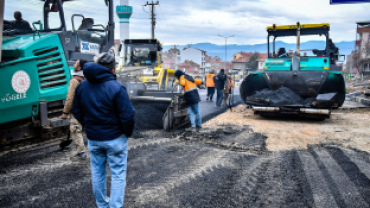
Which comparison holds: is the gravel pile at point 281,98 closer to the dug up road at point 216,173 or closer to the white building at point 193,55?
the dug up road at point 216,173

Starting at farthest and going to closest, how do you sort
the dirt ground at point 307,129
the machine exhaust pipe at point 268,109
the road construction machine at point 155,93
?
the machine exhaust pipe at point 268,109 < the road construction machine at point 155,93 < the dirt ground at point 307,129

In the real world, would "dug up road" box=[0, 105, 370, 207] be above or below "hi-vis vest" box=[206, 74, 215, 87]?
below

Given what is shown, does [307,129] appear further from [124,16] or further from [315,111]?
[124,16]

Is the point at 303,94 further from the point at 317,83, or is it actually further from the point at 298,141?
the point at 298,141

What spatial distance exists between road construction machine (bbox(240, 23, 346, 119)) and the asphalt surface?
8.96 feet

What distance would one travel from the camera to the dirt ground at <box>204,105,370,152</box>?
6590 mm

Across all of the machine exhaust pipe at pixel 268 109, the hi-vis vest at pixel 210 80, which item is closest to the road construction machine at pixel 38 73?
the machine exhaust pipe at pixel 268 109

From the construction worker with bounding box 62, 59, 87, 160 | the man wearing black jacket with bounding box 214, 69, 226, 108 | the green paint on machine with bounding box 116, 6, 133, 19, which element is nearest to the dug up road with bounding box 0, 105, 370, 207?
the construction worker with bounding box 62, 59, 87, 160

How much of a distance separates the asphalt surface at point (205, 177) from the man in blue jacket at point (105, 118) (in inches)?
21.5

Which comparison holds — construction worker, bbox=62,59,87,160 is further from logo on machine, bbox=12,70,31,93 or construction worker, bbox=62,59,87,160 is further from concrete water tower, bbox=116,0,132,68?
concrete water tower, bbox=116,0,132,68

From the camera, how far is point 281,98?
923 cm

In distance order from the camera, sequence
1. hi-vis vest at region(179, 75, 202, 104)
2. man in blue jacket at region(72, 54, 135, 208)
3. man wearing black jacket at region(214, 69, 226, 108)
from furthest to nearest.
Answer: man wearing black jacket at region(214, 69, 226, 108), hi-vis vest at region(179, 75, 202, 104), man in blue jacket at region(72, 54, 135, 208)

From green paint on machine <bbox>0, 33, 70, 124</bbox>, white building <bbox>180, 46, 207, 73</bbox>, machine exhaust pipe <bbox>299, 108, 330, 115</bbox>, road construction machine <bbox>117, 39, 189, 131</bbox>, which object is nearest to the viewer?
green paint on machine <bbox>0, 33, 70, 124</bbox>

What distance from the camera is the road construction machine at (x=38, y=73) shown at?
4.30 meters
